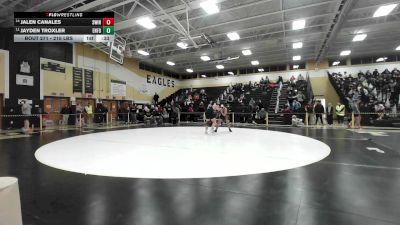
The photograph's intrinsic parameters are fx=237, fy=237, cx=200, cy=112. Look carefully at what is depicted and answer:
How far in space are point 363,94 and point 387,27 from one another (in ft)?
14.1

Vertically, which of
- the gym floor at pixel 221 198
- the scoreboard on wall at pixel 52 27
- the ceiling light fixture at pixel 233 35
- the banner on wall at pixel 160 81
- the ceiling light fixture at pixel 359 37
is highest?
the ceiling light fixture at pixel 359 37

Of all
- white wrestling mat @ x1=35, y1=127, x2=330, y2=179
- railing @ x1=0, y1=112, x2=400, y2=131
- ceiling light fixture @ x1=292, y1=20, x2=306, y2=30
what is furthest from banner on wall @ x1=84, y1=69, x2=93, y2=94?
ceiling light fixture @ x1=292, y1=20, x2=306, y2=30

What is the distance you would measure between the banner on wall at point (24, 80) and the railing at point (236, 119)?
6.38 ft

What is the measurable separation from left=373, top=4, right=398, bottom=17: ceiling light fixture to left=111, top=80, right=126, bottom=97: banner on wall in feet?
60.4

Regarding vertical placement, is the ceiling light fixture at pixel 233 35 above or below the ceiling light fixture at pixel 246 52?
below

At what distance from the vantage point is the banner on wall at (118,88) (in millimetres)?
20172

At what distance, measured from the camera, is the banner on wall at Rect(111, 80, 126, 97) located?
2017 cm

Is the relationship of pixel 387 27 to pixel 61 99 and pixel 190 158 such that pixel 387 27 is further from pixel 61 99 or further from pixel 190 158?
pixel 61 99

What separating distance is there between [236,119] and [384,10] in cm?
1060

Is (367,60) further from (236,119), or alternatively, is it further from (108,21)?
(108,21)

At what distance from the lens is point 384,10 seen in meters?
11.8

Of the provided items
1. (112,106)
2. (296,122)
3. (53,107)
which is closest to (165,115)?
(112,106)

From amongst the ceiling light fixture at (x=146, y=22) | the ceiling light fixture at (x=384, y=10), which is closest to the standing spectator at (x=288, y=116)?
the ceiling light fixture at (x=384, y=10)

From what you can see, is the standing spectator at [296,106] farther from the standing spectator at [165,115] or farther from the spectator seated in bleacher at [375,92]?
the standing spectator at [165,115]
